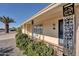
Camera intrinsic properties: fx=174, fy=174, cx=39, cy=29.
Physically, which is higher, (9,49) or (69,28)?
(69,28)

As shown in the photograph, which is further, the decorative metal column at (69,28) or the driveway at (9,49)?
the driveway at (9,49)

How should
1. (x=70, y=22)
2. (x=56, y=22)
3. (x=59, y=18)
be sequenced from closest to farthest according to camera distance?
1. (x=70, y=22)
2. (x=59, y=18)
3. (x=56, y=22)

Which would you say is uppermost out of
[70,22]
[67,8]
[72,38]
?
[67,8]

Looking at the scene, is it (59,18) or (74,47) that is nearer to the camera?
(74,47)

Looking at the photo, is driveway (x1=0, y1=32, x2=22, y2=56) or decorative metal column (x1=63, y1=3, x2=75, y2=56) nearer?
decorative metal column (x1=63, y1=3, x2=75, y2=56)

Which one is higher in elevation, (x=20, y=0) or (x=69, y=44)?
(x=20, y=0)

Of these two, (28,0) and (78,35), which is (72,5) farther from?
(28,0)

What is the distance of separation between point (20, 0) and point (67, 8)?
5.72 feet

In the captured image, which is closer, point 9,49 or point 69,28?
point 69,28

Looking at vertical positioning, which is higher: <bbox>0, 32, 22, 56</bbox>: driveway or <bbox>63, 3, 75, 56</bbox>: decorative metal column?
<bbox>63, 3, 75, 56</bbox>: decorative metal column

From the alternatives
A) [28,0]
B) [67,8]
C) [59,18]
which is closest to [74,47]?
[67,8]

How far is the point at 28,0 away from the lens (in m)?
4.29

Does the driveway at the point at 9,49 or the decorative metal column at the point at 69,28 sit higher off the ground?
the decorative metal column at the point at 69,28

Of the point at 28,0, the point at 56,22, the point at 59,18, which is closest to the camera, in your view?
the point at 28,0
